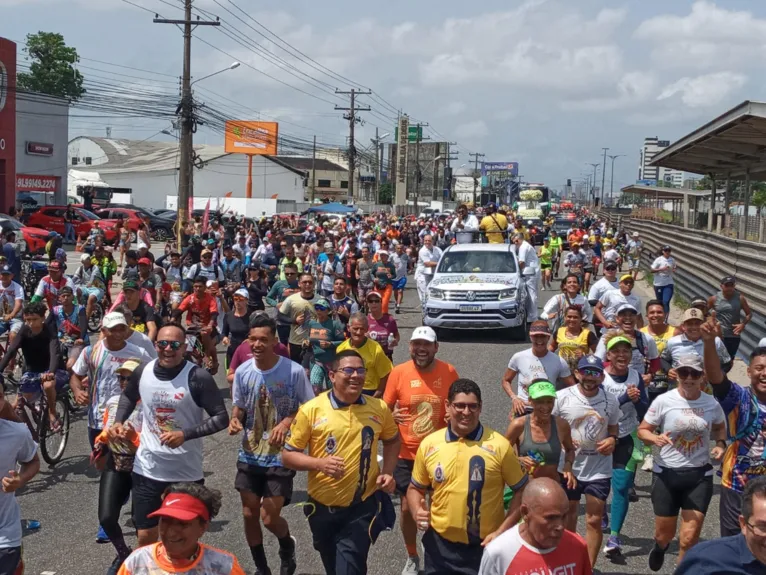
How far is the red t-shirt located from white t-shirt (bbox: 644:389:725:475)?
2560 millimetres

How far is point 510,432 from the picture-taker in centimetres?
615

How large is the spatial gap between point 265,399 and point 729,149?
18568 mm

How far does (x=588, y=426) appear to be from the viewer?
21.8 feet

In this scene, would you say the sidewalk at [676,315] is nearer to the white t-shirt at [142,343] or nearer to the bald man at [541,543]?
the white t-shirt at [142,343]

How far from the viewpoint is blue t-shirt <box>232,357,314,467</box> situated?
651 cm

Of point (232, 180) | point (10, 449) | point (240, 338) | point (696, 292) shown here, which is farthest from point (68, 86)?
point (10, 449)

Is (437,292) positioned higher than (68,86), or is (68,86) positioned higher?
(68,86)

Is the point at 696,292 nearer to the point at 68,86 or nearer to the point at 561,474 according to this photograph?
the point at 561,474

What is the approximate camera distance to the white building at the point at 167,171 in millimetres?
82250

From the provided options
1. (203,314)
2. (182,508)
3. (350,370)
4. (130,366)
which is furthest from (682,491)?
(203,314)

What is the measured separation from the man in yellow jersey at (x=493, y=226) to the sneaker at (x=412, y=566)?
18.3m

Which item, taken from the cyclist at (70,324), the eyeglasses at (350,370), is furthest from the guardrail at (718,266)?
the eyeglasses at (350,370)

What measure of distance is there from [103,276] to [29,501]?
9752 mm

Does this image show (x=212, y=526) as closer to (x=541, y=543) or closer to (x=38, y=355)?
(x=38, y=355)
